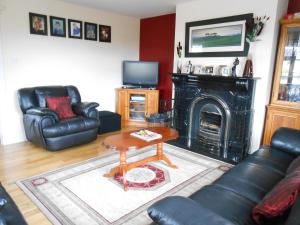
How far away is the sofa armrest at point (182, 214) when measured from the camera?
1070 mm

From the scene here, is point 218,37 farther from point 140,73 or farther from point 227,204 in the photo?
point 227,204

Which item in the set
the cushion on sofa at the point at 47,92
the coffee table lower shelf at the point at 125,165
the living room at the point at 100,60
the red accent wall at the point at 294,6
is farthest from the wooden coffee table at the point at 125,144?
the red accent wall at the point at 294,6

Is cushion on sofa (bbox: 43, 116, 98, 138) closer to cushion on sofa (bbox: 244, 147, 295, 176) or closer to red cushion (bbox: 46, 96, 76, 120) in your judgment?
red cushion (bbox: 46, 96, 76, 120)

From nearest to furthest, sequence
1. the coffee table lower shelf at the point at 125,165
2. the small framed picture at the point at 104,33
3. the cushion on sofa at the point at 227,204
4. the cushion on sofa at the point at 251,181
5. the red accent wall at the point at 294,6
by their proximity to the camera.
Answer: the cushion on sofa at the point at 227,204 → the cushion on sofa at the point at 251,181 → the coffee table lower shelf at the point at 125,165 → the red accent wall at the point at 294,6 → the small framed picture at the point at 104,33

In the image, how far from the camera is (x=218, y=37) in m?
3.80

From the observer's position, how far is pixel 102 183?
2682 mm

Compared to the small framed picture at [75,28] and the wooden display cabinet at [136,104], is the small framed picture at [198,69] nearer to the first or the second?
the wooden display cabinet at [136,104]

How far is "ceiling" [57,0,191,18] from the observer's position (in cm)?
412

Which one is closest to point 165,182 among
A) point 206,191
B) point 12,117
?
point 206,191

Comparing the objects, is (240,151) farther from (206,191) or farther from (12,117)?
(12,117)

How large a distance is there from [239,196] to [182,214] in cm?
73

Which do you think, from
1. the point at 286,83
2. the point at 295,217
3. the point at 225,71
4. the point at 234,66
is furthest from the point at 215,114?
the point at 295,217

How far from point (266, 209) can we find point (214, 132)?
8.91ft

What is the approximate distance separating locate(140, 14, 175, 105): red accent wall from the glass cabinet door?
2291 mm
